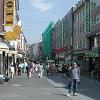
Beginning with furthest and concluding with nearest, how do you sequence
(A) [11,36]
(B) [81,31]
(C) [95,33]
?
1. (B) [81,31]
2. (C) [95,33]
3. (A) [11,36]

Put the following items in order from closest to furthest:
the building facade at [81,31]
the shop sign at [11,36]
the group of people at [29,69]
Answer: the shop sign at [11,36], the group of people at [29,69], the building facade at [81,31]

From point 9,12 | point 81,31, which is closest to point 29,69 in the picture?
point 9,12

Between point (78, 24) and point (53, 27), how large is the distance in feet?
215

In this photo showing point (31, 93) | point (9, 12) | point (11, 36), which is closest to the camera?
point (31, 93)

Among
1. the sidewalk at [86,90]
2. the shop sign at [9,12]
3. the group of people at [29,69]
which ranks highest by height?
the shop sign at [9,12]

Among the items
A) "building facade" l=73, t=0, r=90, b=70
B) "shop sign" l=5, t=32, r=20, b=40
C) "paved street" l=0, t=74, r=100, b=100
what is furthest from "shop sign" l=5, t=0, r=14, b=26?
"building facade" l=73, t=0, r=90, b=70

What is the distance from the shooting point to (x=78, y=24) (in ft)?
281

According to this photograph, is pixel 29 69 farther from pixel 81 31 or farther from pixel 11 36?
pixel 81 31

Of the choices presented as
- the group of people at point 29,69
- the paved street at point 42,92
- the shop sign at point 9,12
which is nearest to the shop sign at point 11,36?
the shop sign at point 9,12

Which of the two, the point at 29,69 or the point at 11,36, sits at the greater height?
the point at 11,36

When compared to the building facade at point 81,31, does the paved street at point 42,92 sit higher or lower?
lower

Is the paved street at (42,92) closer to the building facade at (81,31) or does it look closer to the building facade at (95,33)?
the building facade at (95,33)

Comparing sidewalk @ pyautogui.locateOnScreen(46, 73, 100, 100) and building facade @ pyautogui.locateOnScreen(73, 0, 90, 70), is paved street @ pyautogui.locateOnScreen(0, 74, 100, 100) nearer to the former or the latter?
sidewalk @ pyautogui.locateOnScreen(46, 73, 100, 100)

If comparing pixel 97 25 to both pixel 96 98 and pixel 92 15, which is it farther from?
pixel 96 98
